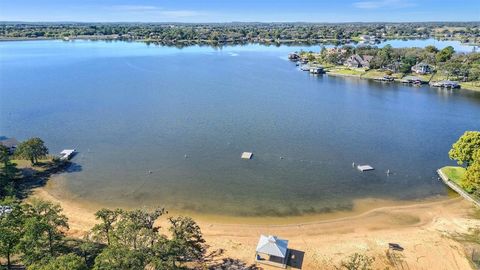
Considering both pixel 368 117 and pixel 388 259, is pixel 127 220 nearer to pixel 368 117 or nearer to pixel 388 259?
pixel 388 259

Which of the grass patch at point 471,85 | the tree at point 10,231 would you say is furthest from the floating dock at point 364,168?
the grass patch at point 471,85

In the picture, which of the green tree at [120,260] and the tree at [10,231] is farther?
the tree at [10,231]

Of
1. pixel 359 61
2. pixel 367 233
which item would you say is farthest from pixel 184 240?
pixel 359 61

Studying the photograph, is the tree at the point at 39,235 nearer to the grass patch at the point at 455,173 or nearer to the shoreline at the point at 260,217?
the shoreline at the point at 260,217

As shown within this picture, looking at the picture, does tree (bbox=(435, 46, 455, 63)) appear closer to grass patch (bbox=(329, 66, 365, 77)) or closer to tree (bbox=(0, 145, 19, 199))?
grass patch (bbox=(329, 66, 365, 77))

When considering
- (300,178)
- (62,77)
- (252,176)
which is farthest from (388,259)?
(62,77)

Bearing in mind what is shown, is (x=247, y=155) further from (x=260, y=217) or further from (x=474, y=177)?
(x=474, y=177)

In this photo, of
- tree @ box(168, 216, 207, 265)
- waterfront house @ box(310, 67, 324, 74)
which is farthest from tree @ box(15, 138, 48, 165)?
waterfront house @ box(310, 67, 324, 74)
